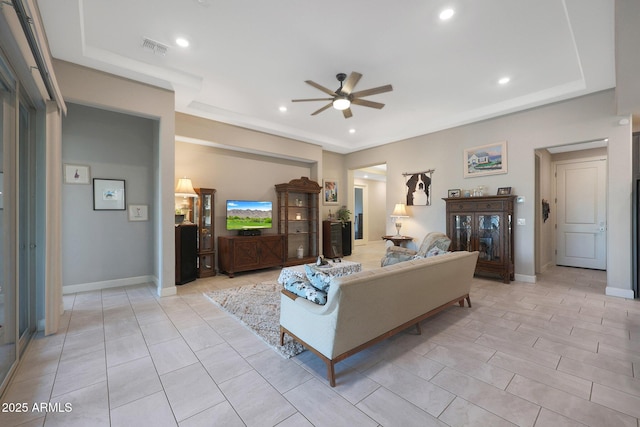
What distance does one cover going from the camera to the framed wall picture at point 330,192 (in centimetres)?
774

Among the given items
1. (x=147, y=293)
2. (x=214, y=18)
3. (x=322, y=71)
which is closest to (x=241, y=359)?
(x=147, y=293)

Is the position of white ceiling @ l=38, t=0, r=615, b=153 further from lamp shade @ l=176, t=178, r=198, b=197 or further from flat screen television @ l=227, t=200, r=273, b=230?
flat screen television @ l=227, t=200, r=273, b=230

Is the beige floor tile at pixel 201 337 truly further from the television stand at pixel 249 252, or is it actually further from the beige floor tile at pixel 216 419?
the television stand at pixel 249 252

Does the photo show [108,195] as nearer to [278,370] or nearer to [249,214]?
[249,214]

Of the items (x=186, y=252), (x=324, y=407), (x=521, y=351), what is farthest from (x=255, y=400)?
(x=186, y=252)

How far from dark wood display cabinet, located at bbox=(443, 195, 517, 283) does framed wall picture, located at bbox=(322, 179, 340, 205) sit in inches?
132

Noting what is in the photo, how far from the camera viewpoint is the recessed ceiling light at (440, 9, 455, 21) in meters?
2.57

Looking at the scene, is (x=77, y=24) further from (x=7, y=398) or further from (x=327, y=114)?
(x=327, y=114)

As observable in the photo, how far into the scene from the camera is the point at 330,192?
7.90 m

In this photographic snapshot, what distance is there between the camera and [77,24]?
2.72 m

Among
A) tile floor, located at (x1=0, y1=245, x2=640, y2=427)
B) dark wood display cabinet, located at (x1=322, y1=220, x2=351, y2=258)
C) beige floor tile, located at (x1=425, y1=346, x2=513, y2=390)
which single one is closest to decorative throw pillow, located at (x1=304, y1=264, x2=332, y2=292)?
tile floor, located at (x1=0, y1=245, x2=640, y2=427)

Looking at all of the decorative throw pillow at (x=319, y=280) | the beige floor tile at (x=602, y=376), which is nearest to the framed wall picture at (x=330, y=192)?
the decorative throw pillow at (x=319, y=280)

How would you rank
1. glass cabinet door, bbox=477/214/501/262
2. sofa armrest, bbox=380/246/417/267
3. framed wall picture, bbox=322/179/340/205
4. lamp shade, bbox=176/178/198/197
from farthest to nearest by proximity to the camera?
framed wall picture, bbox=322/179/340/205, glass cabinet door, bbox=477/214/501/262, lamp shade, bbox=176/178/198/197, sofa armrest, bbox=380/246/417/267

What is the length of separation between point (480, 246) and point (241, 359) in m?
4.72
